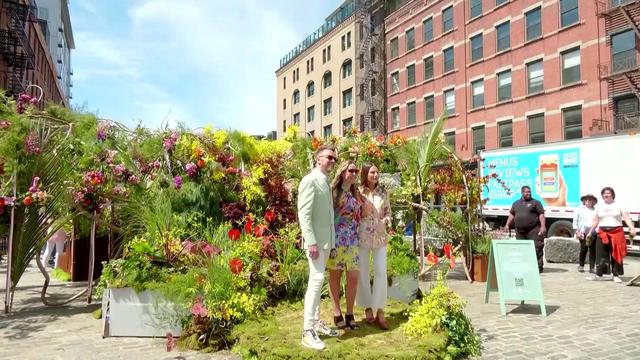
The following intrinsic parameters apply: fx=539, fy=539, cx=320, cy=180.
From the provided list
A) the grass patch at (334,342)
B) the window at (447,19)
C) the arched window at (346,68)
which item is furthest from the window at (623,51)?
the arched window at (346,68)

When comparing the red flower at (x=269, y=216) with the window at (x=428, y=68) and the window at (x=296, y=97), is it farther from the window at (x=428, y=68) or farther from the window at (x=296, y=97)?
the window at (x=296, y=97)

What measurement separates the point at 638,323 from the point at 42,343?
260 inches

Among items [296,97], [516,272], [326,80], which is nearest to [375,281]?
[516,272]

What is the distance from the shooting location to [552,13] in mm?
27609

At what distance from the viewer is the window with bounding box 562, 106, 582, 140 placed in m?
26.3

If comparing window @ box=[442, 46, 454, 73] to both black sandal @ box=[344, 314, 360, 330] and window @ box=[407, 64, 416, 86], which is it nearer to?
window @ box=[407, 64, 416, 86]

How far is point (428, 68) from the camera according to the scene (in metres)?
37.0

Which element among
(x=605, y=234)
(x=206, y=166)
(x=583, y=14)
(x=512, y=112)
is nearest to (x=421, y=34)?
(x=512, y=112)

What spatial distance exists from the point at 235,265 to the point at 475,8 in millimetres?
31402

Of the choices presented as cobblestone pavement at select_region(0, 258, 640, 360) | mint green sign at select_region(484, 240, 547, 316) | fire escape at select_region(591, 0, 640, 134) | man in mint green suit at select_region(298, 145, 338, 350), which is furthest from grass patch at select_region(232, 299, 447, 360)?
fire escape at select_region(591, 0, 640, 134)

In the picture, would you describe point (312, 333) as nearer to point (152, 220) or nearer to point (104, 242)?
point (152, 220)

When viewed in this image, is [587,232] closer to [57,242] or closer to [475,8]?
[57,242]

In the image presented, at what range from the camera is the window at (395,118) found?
40250 mm

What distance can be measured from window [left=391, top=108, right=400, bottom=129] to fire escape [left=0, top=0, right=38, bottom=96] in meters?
24.4
